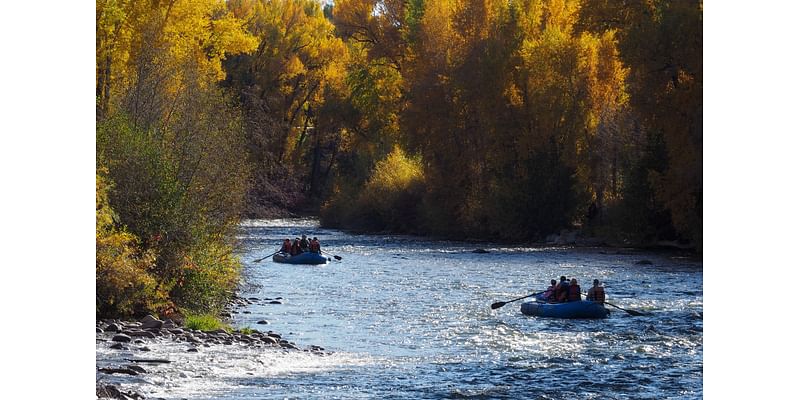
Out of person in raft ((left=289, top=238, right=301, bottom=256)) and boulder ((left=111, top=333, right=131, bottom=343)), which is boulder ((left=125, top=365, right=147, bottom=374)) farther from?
person in raft ((left=289, top=238, right=301, bottom=256))

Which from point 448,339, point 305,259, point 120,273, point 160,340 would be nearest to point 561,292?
point 448,339

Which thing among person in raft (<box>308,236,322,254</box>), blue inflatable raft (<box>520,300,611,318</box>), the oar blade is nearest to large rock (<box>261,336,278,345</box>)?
the oar blade

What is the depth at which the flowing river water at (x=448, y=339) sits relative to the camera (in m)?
16.6

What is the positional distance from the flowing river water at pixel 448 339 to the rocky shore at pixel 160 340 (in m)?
0.20

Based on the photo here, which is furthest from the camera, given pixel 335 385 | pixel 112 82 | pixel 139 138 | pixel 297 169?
pixel 297 169

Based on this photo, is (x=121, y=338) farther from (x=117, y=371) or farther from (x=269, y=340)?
(x=117, y=371)

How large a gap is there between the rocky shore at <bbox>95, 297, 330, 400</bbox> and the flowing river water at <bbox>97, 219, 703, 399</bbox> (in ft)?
0.67

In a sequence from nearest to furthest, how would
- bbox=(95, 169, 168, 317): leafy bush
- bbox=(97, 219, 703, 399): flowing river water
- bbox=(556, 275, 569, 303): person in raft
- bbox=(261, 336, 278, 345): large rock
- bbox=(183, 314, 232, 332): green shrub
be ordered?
1. bbox=(97, 219, 703, 399): flowing river water
2. bbox=(95, 169, 168, 317): leafy bush
3. bbox=(261, 336, 278, 345): large rock
4. bbox=(183, 314, 232, 332): green shrub
5. bbox=(556, 275, 569, 303): person in raft

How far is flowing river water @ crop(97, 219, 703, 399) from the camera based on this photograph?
54.5 ft

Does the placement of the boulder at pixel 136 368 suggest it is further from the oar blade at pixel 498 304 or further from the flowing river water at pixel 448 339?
the oar blade at pixel 498 304

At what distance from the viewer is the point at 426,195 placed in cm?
5622
